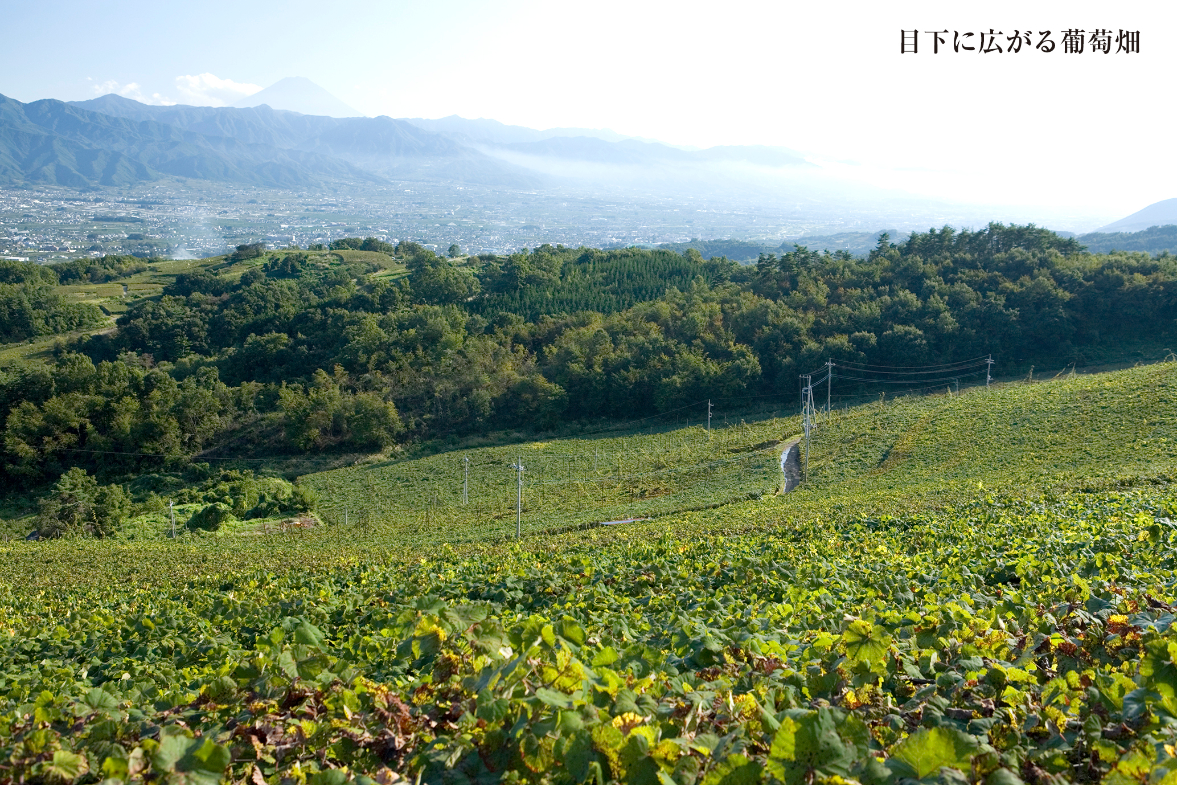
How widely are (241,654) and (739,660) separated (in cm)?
401

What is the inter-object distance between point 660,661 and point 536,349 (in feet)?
183

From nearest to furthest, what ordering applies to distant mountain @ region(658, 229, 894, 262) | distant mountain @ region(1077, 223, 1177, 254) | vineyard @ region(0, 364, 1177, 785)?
1. vineyard @ region(0, 364, 1177, 785)
2. distant mountain @ region(1077, 223, 1177, 254)
3. distant mountain @ region(658, 229, 894, 262)

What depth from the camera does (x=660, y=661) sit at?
3.95 metres

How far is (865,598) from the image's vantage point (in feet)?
21.9

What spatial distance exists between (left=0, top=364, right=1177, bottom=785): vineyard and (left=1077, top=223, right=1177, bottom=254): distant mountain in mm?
119699

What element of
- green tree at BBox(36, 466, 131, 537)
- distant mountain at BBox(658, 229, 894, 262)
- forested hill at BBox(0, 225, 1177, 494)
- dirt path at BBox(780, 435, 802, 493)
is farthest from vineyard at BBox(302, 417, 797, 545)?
distant mountain at BBox(658, 229, 894, 262)

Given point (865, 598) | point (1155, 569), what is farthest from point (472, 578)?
point (1155, 569)

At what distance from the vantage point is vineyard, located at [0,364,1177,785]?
8.87ft

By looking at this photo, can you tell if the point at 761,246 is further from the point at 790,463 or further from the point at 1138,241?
the point at 790,463

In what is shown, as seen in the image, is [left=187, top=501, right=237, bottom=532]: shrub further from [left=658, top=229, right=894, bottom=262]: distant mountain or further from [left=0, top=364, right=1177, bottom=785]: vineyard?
[left=658, top=229, right=894, bottom=262]: distant mountain

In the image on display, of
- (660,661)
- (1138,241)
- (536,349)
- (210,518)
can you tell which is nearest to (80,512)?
(210,518)

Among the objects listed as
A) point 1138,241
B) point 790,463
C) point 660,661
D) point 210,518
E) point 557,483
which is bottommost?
point 210,518

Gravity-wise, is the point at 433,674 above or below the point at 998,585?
above

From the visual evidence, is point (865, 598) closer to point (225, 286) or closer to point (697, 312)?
point (697, 312)
